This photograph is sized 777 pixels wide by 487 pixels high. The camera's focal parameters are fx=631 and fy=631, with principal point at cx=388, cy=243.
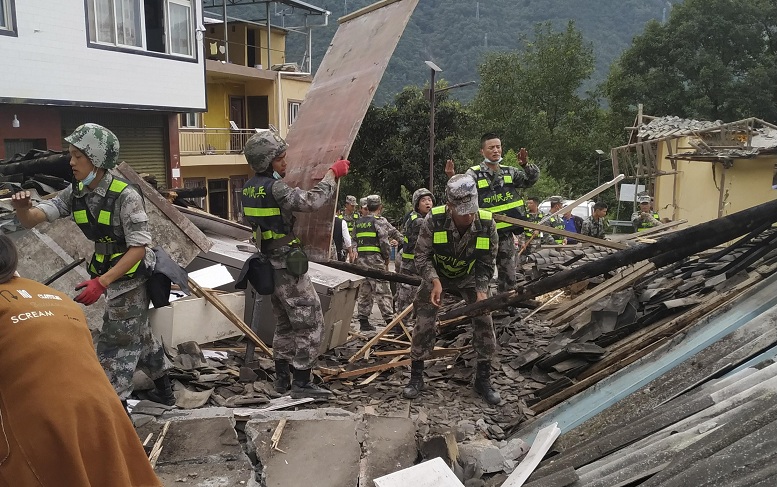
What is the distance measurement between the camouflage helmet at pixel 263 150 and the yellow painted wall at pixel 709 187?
1639cm

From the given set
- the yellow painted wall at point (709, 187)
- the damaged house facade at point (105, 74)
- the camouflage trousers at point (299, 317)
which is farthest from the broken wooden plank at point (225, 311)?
the yellow painted wall at point (709, 187)

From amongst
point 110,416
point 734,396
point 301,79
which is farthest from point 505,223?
point 301,79

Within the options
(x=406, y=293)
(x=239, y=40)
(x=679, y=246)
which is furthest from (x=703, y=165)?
(x=239, y=40)

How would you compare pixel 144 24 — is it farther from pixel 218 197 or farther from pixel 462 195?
pixel 462 195

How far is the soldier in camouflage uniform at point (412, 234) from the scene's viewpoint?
26.8 feet

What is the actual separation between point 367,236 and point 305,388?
5.13 meters

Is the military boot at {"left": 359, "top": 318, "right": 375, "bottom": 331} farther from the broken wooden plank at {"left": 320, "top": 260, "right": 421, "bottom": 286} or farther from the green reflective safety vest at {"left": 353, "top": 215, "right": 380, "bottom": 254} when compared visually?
the broken wooden plank at {"left": 320, "top": 260, "right": 421, "bottom": 286}

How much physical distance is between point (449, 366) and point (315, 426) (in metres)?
2.13

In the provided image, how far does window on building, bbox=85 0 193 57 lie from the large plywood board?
39.9 ft

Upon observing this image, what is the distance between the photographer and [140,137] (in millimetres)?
18422

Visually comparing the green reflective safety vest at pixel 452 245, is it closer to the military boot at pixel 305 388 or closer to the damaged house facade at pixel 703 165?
the military boot at pixel 305 388

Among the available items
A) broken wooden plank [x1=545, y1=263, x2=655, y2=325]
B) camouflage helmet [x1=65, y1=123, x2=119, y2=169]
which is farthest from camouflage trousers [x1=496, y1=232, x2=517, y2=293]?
camouflage helmet [x1=65, y1=123, x2=119, y2=169]

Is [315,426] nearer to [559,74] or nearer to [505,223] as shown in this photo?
[505,223]

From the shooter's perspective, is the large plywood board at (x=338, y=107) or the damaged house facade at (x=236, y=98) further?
the damaged house facade at (x=236, y=98)
